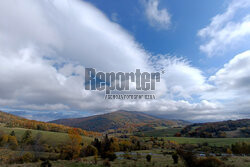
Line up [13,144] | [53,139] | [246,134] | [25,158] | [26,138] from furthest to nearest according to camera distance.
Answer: [246,134]
[53,139]
[26,138]
[13,144]
[25,158]

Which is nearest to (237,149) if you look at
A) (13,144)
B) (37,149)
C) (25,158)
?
(25,158)

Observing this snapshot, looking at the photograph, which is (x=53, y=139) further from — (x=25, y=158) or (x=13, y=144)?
(x=25, y=158)

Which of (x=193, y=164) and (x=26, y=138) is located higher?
(x=193, y=164)

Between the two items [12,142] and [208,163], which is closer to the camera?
[208,163]

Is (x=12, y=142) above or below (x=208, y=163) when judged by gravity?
below

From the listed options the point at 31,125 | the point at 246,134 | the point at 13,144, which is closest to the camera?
the point at 13,144

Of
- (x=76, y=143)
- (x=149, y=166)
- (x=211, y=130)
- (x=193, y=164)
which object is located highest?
(x=193, y=164)

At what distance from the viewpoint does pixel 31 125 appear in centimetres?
18800

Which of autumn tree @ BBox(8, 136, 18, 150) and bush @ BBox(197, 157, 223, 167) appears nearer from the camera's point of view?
bush @ BBox(197, 157, 223, 167)

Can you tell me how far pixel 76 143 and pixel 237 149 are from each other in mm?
93169

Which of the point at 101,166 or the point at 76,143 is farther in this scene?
the point at 76,143

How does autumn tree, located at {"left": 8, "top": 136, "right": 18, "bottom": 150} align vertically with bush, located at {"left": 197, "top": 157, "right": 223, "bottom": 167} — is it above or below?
below

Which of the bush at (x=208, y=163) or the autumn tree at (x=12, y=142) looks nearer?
the bush at (x=208, y=163)

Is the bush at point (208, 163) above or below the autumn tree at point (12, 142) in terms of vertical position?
above
